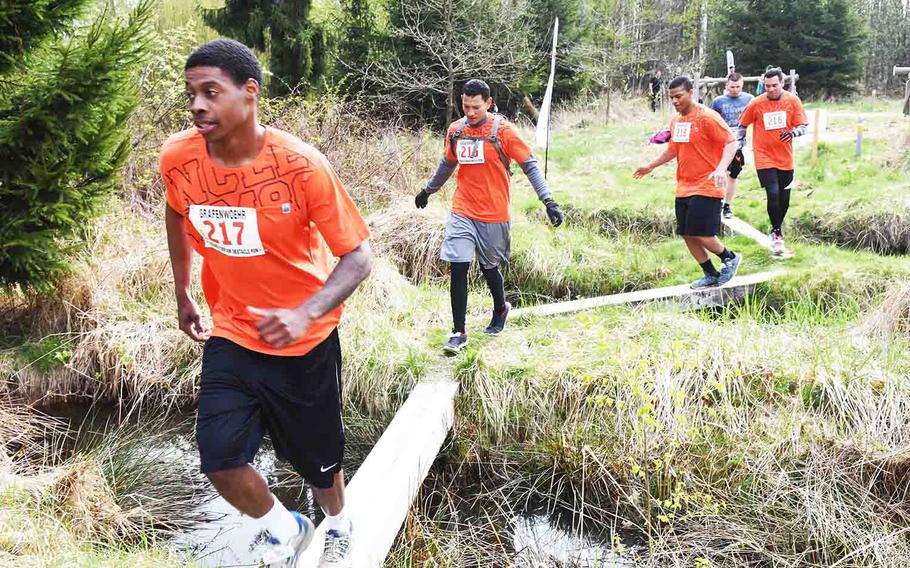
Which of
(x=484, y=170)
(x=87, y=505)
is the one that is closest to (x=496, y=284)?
(x=484, y=170)

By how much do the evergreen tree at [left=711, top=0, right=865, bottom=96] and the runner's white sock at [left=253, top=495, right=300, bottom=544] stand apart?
22.7 meters

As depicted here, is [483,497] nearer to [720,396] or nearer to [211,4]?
[720,396]

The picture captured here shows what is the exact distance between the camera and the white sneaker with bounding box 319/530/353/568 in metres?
2.83

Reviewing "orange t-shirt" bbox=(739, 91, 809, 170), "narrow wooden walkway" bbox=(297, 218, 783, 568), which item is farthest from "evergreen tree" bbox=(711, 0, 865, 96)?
"narrow wooden walkway" bbox=(297, 218, 783, 568)

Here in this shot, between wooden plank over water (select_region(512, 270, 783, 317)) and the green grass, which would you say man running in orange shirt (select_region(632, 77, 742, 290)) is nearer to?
wooden plank over water (select_region(512, 270, 783, 317))

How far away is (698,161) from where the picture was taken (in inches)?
235

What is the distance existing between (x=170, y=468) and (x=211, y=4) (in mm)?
11908

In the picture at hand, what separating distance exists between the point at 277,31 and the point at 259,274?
37.4 feet

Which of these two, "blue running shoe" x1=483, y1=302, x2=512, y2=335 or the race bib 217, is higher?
the race bib 217

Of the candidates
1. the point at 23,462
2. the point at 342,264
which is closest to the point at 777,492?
the point at 342,264

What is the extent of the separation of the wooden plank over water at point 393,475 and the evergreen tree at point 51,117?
115 inches

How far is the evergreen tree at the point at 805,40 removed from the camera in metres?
21.0

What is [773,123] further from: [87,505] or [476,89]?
[87,505]

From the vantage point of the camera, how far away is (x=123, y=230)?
6.34 meters
